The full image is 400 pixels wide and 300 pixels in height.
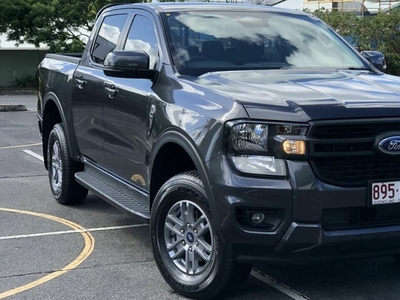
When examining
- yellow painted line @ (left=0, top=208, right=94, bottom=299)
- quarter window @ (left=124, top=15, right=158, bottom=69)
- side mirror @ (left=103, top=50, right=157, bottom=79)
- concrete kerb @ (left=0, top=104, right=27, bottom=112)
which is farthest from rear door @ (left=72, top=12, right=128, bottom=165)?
concrete kerb @ (left=0, top=104, right=27, bottom=112)

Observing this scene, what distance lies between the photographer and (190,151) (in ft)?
15.0

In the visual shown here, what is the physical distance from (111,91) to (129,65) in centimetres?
76

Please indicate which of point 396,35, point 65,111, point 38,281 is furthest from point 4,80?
point 38,281

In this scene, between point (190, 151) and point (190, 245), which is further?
point (190, 245)

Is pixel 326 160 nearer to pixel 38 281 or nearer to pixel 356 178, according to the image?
pixel 356 178

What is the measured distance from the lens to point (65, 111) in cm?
732

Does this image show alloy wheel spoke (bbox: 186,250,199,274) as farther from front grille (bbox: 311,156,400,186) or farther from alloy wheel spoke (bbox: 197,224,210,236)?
front grille (bbox: 311,156,400,186)

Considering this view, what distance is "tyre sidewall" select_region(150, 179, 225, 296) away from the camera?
4445 mm

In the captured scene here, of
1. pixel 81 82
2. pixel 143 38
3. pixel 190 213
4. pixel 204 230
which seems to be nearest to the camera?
pixel 204 230

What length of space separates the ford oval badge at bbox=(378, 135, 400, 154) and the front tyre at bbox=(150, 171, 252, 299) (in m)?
1.09

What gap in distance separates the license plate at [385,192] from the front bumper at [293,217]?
69 mm

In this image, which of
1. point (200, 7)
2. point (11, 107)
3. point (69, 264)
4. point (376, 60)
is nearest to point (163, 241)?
point (69, 264)

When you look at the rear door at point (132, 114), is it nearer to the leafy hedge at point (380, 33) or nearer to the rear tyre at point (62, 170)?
the rear tyre at point (62, 170)

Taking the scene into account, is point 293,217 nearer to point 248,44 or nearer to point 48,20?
point 248,44
